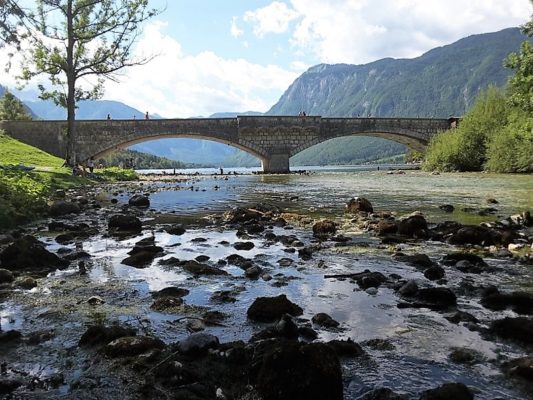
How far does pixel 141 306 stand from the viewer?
250 inches

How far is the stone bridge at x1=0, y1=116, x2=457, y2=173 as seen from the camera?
6197 cm

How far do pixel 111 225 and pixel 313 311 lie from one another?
910 centimetres

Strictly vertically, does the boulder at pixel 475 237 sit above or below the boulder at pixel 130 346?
above

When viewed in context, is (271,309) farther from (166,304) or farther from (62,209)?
(62,209)

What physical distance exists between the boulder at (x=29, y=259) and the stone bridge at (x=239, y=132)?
58.7m

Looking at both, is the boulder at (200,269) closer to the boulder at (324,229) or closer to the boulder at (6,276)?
the boulder at (6,276)

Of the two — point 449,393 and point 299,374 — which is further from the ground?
point 299,374

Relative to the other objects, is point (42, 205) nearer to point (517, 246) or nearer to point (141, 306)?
point (141, 306)

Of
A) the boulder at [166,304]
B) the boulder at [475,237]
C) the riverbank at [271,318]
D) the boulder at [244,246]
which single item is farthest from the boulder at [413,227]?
the boulder at [166,304]

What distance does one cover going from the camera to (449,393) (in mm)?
3691

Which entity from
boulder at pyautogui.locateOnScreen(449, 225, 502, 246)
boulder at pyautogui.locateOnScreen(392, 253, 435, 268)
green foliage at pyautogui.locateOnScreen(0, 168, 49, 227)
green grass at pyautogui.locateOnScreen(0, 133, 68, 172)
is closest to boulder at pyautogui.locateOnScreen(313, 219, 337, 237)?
boulder at pyautogui.locateOnScreen(449, 225, 502, 246)

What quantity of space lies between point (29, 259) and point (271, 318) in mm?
5184

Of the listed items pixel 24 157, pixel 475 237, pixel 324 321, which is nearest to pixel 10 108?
pixel 24 157

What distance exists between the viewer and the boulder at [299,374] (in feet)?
11.9
